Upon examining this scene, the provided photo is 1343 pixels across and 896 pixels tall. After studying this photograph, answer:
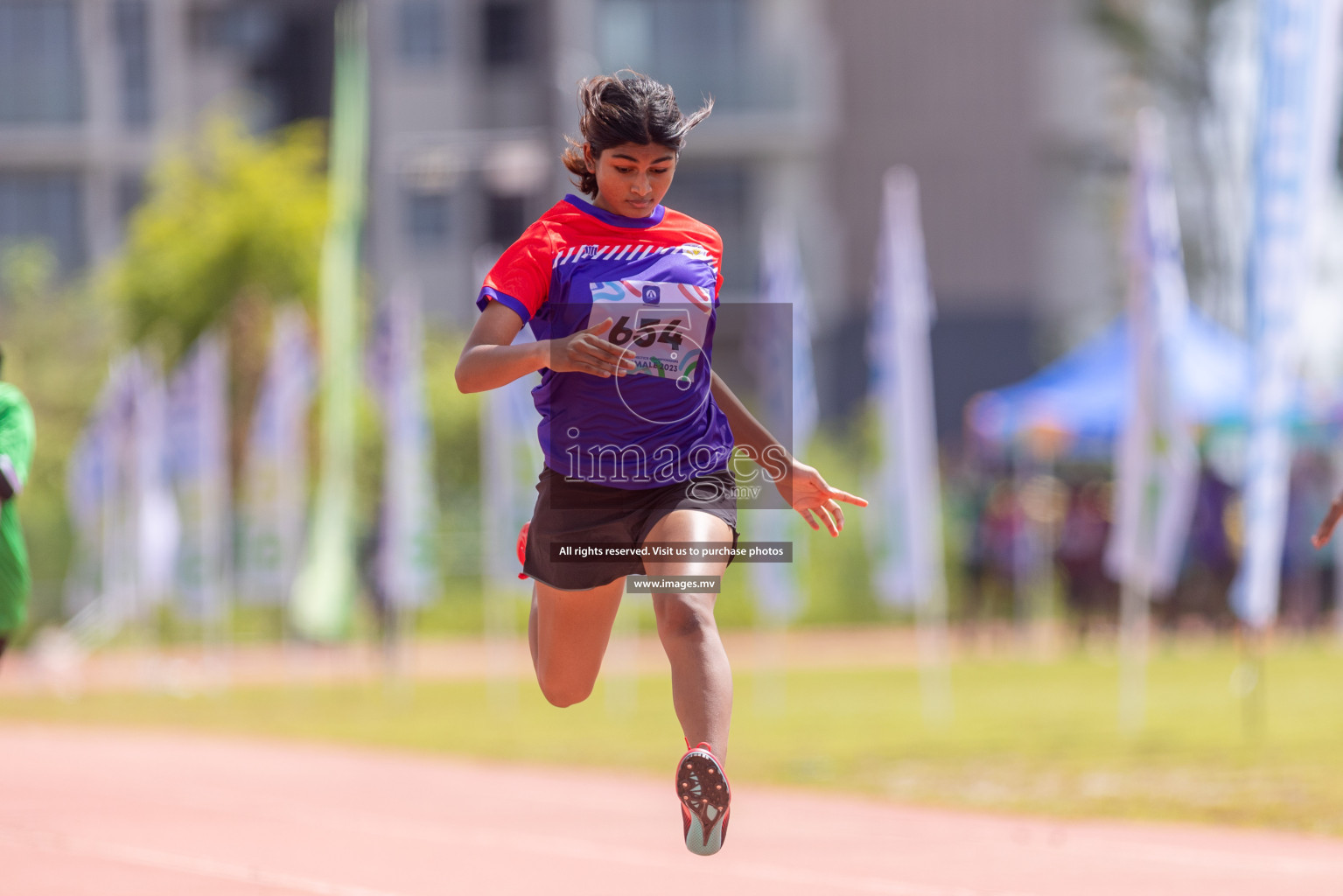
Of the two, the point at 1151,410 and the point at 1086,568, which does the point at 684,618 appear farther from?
the point at 1086,568

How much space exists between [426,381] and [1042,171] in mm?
15837

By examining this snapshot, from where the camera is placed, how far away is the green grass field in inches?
406

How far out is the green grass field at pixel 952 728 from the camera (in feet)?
33.8

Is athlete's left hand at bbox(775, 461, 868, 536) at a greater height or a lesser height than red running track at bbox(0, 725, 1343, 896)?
greater

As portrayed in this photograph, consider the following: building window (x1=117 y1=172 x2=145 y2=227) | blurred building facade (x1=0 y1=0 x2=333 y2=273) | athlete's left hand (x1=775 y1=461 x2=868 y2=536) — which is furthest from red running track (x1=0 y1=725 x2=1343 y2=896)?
building window (x1=117 y1=172 x2=145 y2=227)

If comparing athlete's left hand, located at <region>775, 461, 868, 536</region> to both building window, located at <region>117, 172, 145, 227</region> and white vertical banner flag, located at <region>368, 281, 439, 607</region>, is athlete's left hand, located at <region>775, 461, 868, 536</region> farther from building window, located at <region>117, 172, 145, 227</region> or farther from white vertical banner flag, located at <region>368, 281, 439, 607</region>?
building window, located at <region>117, 172, 145, 227</region>

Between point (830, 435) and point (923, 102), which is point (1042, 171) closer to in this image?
point (923, 102)

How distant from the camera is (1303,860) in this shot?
7.55m

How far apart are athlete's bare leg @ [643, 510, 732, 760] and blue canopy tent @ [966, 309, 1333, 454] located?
19.0 meters

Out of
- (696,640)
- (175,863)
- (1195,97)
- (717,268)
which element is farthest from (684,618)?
(1195,97)

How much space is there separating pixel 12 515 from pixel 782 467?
3491 mm

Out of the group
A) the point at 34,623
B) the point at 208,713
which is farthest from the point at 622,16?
the point at 208,713

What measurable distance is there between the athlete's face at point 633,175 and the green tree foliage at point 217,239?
2794cm

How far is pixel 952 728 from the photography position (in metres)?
14.1
